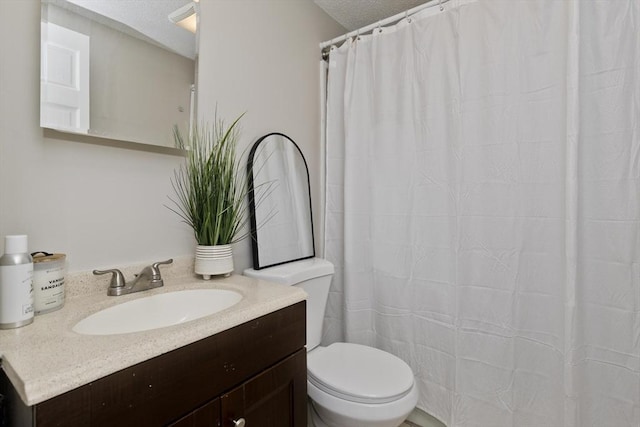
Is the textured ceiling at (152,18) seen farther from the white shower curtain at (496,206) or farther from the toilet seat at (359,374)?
the toilet seat at (359,374)

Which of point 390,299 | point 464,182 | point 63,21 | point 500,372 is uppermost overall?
point 63,21

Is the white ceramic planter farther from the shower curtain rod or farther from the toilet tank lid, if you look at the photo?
the shower curtain rod

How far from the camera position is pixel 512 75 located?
4.39ft

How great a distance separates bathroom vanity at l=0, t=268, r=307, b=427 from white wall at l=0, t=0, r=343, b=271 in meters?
0.23

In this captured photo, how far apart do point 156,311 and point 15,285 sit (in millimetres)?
360

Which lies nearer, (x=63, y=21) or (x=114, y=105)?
(x=63, y=21)

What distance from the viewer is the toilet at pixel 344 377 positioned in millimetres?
1149

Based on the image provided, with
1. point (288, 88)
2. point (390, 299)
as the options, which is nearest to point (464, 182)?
point (390, 299)

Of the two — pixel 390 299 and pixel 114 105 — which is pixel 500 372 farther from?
pixel 114 105

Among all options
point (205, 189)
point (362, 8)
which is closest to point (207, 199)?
point (205, 189)

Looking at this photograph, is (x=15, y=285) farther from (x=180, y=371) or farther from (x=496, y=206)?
(x=496, y=206)

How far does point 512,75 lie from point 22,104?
168 centimetres

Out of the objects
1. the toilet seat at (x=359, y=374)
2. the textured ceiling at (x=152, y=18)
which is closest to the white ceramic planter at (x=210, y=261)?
the toilet seat at (x=359, y=374)

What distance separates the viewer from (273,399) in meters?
0.93
